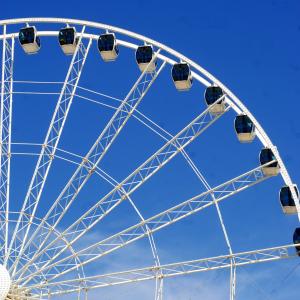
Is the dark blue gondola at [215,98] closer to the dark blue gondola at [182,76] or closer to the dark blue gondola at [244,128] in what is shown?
the dark blue gondola at [244,128]

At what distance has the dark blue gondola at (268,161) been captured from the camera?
44625 millimetres

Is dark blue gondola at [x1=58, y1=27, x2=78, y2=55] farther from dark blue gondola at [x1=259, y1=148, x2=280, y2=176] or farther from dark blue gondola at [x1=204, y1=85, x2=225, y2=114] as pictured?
dark blue gondola at [x1=259, y1=148, x2=280, y2=176]

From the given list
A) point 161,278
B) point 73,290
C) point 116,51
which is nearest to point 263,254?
point 161,278

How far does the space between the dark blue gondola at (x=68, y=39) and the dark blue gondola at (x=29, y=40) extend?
1081mm

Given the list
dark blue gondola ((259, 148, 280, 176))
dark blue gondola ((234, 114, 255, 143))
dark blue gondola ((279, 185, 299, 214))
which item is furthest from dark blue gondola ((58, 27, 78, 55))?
dark blue gondola ((279, 185, 299, 214))

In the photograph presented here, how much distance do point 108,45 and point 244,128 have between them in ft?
22.6

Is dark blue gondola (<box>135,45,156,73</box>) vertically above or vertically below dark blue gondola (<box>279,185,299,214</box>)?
above

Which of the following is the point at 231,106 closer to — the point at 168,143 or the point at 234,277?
the point at 168,143

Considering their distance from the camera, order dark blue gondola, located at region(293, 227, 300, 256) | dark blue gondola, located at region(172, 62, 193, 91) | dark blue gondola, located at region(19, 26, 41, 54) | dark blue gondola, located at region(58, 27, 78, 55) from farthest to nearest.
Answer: dark blue gondola, located at region(19, 26, 41, 54)
dark blue gondola, located at region(58, 27, 78, 55)
dark blue gondola, located at region(172, 62, 193, 91)
dark blue gondola, located at region(293, 227, 300, 256)

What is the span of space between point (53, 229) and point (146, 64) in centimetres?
793

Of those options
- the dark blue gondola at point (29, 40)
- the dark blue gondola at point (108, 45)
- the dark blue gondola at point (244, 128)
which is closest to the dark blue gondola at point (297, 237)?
the dark blue gondola at point (244, 128)

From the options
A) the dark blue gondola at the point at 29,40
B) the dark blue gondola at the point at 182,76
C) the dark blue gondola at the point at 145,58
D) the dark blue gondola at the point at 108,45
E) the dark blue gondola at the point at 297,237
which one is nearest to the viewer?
the dark blue gondola at the point at 297,237

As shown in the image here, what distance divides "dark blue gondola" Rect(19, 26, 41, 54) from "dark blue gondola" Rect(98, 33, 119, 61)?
2.81m

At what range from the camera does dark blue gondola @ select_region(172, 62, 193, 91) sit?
46.3m
